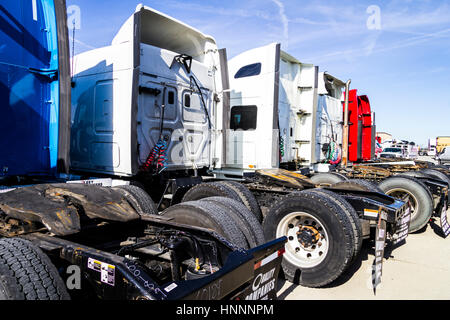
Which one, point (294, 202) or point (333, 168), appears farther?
point (333, 168)

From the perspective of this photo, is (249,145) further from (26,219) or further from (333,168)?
(26,219)

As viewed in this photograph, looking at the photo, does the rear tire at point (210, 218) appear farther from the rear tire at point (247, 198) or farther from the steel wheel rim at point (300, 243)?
the rear tire at point (247, 198)

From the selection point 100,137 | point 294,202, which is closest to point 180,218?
point 294,202

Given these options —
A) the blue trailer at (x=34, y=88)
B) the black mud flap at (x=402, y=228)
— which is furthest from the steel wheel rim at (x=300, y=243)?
the blue trailer at (x=34, y=88)

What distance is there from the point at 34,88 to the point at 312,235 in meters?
3.95

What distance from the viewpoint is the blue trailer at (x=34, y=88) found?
4.02 meters

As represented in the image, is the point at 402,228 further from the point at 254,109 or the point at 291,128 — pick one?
the point at 291,128

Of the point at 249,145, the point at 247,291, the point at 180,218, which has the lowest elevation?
the point at 247,291

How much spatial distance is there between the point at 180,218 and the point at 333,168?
265 inches

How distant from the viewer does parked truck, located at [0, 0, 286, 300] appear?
1845 millimetres

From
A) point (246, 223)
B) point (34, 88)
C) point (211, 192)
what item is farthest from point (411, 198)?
point (34, 88)

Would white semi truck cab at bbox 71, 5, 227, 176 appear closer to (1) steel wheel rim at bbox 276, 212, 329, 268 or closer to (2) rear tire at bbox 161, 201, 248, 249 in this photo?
(2) rear tire at bbox 161, 201, 248, 249

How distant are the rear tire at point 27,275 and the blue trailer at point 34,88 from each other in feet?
8.16

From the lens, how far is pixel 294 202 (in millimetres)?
3854
